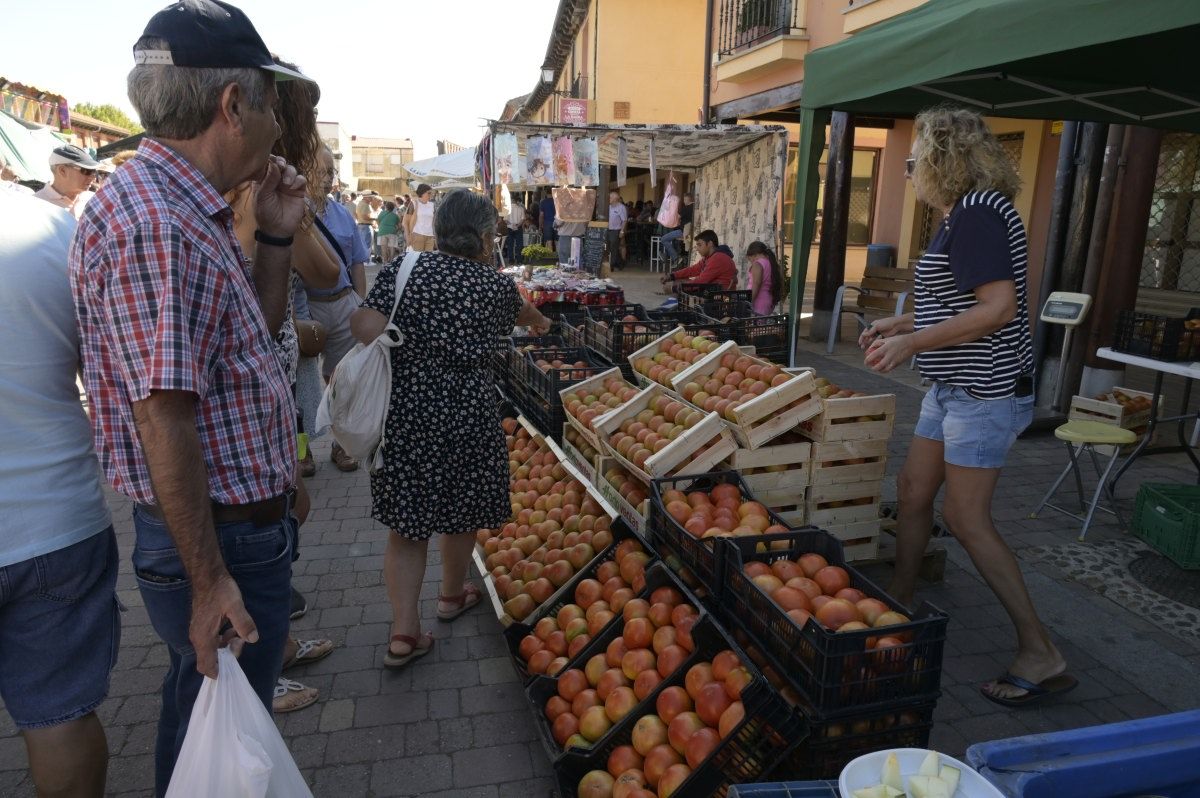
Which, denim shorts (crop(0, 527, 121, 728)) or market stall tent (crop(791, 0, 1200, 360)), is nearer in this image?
denim shorts (crop(0, 527, 121, 728))

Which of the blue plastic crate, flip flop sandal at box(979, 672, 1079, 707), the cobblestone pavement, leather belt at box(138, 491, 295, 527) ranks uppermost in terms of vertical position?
leather belt at box(138, 491, 295, 527)

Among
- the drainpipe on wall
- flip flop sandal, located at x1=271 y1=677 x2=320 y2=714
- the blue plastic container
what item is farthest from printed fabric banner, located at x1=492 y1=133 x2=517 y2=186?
the blue plastic container

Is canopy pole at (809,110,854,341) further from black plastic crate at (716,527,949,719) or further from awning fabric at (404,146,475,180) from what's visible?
awning fabric at (404,146,475,180)

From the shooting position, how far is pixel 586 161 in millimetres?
9852

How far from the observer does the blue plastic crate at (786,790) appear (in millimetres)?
A: 1707

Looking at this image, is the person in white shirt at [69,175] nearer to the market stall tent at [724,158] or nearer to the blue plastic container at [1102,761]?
the market stall tent at [724,158]

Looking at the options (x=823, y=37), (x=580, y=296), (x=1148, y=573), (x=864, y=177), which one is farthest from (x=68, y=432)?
(x=864, y=177)

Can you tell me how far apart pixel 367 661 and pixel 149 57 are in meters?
2.63

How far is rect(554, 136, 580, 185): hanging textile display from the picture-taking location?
9734 mm

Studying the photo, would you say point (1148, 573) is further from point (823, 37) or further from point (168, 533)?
point (823, 37)

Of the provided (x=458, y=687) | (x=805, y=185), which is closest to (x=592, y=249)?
(x=805, y=185)

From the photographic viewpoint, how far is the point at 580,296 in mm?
7820

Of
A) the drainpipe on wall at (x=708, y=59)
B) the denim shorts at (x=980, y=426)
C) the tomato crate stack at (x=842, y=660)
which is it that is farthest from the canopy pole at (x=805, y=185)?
the drainpipe on wall at (x=708, y=59)

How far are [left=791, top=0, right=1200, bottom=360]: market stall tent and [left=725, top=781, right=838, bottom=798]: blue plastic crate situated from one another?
256 cm
